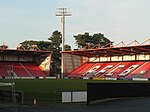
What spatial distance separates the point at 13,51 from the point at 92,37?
7308cm

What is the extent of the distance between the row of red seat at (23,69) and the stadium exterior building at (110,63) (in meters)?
9.43

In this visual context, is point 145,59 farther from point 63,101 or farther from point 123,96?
point 63,101

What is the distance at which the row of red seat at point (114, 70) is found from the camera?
85.3 meters

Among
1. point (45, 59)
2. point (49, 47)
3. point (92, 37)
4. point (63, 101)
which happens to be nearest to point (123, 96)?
point (63, 101)

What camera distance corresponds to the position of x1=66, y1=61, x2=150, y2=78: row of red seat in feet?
280

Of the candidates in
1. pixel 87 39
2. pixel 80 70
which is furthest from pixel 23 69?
pixel 87 39

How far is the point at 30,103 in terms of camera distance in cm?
2866

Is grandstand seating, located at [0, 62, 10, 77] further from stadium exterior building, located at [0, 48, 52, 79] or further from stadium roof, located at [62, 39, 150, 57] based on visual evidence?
stadium roof, located at [62, 39, 150, 57]

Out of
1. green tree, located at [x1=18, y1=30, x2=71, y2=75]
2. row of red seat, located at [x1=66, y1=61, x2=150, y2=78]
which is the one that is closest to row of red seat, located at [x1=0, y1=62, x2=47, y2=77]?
row of red seat, located at [x1=66, y1=61, x2=150, y2=78]

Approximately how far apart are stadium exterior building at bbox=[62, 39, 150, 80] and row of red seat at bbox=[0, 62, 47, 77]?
943 cm

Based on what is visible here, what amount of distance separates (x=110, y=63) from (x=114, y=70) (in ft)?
33.9

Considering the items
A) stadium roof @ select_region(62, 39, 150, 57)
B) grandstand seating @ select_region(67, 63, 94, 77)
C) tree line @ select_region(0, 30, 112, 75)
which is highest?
tree line @ select_region(0, 30, 112, 75)

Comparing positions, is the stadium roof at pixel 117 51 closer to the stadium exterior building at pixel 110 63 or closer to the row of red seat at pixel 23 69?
the stadium exterior building at pixel 110 63

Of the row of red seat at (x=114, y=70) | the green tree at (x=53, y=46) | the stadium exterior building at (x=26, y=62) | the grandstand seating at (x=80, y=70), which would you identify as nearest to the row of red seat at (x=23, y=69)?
the stadium exterior building at (x=26, y=62)
